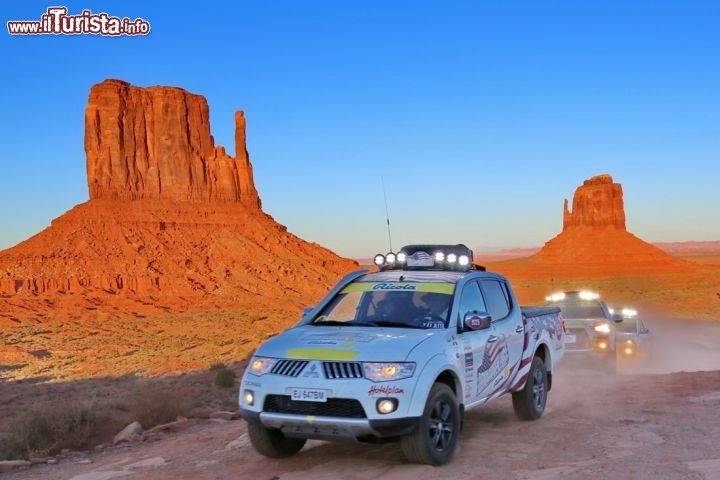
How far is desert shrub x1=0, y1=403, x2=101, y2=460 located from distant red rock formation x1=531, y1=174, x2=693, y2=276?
354 feet

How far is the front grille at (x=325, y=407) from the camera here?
5.84m

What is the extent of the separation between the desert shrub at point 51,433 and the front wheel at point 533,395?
596 cm

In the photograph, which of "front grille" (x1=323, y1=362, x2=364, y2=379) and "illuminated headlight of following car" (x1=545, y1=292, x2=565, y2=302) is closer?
"front grille" (x1=323, y1=362, x2=364, y2=379)

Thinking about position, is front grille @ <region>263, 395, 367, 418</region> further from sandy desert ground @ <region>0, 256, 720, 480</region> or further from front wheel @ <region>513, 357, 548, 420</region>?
front wheel @ <region>513, 357, 548, 420</region>

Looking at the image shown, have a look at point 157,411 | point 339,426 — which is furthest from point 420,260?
point 157,411

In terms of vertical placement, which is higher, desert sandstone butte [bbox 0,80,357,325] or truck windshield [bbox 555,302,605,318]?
desert sandstone butte [bbox 0,80,357,325]

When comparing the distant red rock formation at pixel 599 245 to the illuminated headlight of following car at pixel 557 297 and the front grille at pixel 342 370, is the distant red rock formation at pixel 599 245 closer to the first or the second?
the illuminated headlight of following car at pixel 557 297

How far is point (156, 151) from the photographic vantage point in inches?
3356

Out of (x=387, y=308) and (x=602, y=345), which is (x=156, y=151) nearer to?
(x=602, y=345)

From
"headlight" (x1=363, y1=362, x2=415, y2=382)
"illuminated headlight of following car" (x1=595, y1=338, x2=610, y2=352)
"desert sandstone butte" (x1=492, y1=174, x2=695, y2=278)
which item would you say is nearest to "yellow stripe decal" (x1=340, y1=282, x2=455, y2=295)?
"headlight" (x1=363, y1=362, x2=415, y2=382)

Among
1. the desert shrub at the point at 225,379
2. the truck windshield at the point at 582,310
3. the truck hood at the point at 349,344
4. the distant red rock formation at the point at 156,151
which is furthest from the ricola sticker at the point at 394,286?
the distant red rock formation at the point at 156,151

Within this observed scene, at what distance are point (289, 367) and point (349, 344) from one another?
548 mm

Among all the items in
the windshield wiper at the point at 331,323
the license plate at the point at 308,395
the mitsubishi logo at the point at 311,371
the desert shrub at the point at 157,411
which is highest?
the windshield wiper at the point at 331,323

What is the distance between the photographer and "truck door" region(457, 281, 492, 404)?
6832 mm
